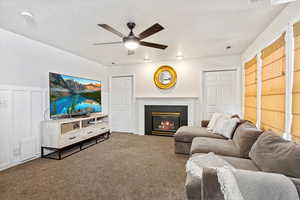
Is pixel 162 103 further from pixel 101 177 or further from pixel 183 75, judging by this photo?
pixel 101 177

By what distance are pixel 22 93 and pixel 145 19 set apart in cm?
271

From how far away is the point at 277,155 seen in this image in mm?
1385

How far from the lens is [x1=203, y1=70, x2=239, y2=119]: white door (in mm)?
4293

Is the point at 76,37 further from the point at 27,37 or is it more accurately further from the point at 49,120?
the point at 49,120

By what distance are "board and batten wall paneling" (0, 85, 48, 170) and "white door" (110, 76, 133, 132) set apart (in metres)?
2.45

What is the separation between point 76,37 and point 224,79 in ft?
13.0

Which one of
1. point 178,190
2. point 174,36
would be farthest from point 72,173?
point 174,36

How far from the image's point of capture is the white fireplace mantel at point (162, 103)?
4.59 metres

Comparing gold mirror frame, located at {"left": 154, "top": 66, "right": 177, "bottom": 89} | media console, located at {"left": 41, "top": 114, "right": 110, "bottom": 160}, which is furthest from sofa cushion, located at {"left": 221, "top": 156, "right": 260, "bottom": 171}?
gold mirror frame, located at {"left": 154, "top": 66, "right": 177, "bottom": 89}

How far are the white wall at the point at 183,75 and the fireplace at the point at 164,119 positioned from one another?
279mm

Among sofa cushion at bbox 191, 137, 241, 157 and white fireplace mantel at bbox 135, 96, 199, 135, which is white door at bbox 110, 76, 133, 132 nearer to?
white fireplace mantel at bbox 135, 96, 199, 135

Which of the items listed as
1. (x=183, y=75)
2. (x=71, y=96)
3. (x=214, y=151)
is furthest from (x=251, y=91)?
(x=71, y=96)

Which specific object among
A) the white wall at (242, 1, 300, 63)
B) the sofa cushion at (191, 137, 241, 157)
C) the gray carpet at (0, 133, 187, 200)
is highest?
the white wall at (242, 1, 300, 63)

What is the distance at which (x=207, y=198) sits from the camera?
110 cm
